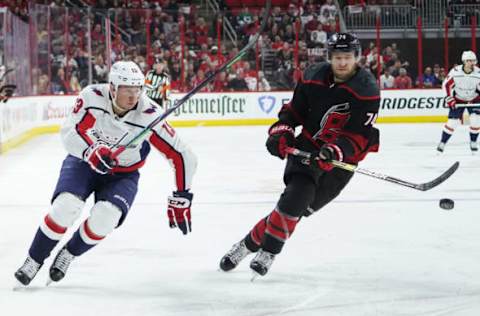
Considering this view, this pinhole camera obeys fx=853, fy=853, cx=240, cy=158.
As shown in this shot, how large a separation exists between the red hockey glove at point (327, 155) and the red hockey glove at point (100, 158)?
88 centimetres

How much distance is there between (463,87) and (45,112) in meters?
6.62

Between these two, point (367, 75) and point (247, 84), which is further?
point (247, 84)

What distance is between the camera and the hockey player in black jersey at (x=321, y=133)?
146 inches

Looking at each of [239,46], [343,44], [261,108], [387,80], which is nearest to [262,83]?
[261,108]

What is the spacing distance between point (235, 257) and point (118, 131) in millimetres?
817

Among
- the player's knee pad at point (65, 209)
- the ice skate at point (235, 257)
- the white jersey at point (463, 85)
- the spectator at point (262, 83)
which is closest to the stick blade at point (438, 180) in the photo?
the ice skate at point (235, 257)

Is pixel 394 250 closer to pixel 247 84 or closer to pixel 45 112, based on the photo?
pixel 45 112

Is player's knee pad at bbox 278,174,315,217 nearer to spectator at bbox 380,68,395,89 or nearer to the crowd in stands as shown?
the crowd in stands

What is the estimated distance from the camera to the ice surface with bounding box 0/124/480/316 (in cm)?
348

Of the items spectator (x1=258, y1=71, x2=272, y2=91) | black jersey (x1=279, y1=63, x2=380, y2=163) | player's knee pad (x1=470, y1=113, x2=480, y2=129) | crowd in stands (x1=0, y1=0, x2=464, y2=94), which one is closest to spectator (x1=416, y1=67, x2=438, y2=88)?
crowd in stands (x1=0, y1=0, x2=464, y2=94)

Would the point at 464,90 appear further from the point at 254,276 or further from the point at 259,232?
the point at 254,276

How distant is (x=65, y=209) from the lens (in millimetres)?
3664

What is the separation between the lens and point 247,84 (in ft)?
50.2

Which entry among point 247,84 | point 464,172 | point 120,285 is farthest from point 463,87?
point 120,285
